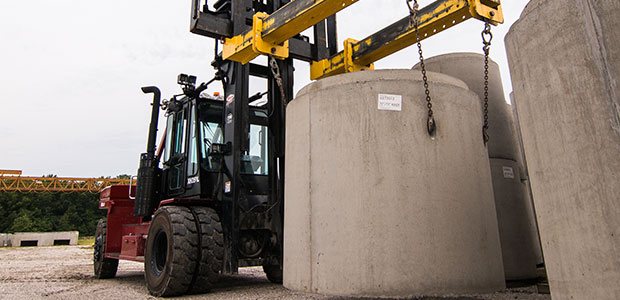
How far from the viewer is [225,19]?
5039 mm

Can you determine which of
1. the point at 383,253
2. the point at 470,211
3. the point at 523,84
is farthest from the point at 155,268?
the point at 523,84

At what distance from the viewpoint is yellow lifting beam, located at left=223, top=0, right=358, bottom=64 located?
3.77 meters

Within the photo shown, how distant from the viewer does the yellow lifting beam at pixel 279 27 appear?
12.4 feet

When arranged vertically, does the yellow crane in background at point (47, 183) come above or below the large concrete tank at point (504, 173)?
above

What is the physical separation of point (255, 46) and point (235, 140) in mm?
1335

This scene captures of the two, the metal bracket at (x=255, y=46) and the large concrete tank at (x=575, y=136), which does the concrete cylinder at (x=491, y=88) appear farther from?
the large concrete tank at (x=575, y=136)

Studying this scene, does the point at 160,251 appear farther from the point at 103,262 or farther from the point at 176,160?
the point at 103,262

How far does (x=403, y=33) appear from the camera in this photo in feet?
14.5

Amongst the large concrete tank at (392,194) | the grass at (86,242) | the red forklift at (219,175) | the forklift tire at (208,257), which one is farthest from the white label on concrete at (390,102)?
the grass at (86,242)

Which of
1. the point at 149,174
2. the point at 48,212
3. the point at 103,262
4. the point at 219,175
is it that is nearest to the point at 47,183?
the point at 48,212

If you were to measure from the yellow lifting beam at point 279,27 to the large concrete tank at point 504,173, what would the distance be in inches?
48.4

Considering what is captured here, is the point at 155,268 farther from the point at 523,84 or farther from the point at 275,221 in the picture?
the point at 523,84

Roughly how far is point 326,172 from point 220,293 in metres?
2.89

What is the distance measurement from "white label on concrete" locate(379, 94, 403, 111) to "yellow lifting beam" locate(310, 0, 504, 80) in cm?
136
